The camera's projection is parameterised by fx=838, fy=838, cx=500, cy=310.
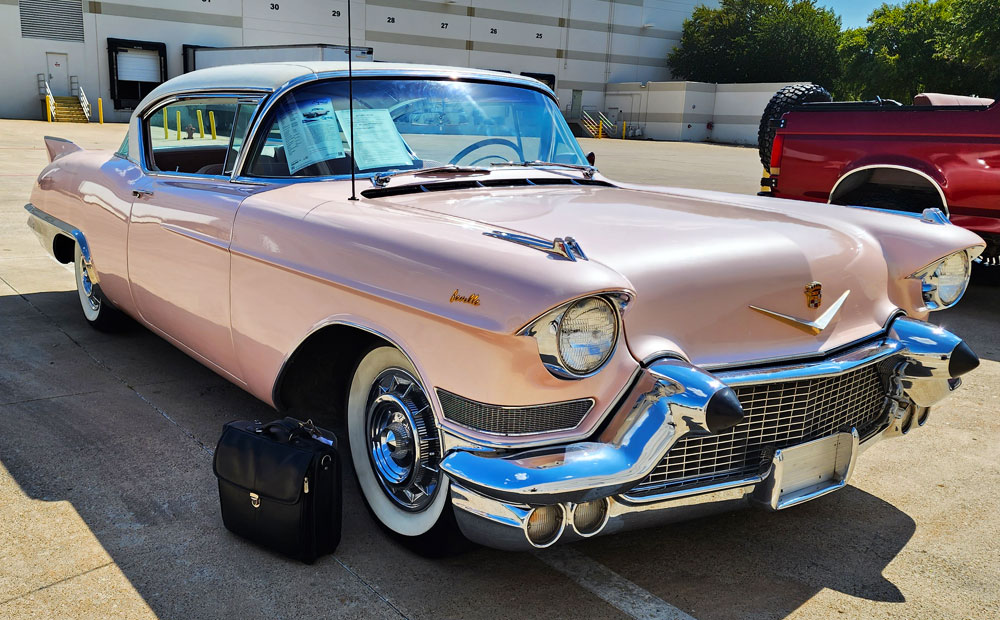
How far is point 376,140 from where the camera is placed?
3244mm

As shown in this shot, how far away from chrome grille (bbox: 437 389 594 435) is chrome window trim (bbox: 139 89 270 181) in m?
1.76

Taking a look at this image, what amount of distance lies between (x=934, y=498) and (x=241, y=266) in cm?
271

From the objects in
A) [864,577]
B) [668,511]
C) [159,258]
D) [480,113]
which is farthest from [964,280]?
[159,258]

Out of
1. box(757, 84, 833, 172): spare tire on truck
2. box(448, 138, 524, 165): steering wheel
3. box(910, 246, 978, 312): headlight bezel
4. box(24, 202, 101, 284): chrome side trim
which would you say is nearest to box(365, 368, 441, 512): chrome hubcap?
box(448, 138, 524, 165): steering wheel

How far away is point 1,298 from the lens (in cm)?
559

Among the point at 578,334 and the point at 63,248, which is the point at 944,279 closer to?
the point at 578,334

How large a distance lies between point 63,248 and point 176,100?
1587mm

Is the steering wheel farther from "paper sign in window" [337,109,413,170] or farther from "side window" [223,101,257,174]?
"side window" [223,101,257,174]

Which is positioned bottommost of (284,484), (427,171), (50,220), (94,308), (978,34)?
(94,308)

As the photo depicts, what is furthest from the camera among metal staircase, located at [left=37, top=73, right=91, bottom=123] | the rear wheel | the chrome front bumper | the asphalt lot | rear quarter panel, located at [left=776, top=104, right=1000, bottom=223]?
metal staircase, located at [left=37, top=73, right=91, bottom=123]

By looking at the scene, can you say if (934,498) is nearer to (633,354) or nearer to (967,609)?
(967,609)

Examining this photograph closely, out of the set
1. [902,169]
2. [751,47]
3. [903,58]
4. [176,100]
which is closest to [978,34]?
[903,58]

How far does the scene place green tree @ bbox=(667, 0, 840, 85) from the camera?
159ft

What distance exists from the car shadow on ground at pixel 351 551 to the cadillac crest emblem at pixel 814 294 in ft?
2.72
